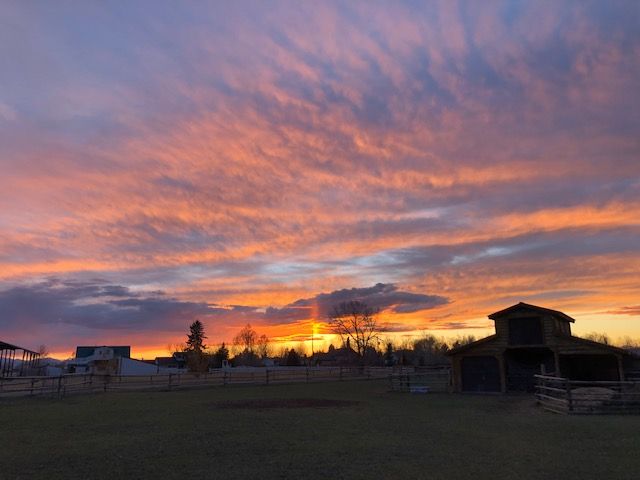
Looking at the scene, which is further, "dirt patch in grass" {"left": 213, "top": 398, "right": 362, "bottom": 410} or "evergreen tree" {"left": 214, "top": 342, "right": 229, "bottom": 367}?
"evergreen tree" {"left": 214, "top": 342, "right": 229, "bottom": 367}

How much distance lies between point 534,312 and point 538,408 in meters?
10.4

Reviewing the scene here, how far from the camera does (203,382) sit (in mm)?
45188

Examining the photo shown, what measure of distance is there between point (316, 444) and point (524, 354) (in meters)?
26.5

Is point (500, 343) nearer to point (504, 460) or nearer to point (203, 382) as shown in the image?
point (504, 460)

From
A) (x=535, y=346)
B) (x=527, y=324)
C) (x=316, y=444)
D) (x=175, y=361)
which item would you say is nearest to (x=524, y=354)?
(x=535, y=346)

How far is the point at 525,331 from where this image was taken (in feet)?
103

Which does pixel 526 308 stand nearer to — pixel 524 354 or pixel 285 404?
pixel 524 354

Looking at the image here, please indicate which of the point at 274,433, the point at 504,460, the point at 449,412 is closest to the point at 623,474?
the point at 504,460

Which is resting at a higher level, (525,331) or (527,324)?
(527,324)

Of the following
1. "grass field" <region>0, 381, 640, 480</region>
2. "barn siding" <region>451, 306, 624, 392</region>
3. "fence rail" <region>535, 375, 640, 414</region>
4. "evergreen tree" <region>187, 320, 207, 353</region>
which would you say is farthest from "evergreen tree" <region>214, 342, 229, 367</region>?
"fence rail" <region>535, 375, 640, 414</region>

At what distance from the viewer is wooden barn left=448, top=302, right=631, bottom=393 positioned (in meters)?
30.1

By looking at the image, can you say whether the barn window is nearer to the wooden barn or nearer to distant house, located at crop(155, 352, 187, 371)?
the wooden barn

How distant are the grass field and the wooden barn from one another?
32.0ft

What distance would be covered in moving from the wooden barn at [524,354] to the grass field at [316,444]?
977cm
